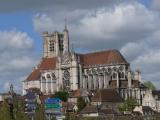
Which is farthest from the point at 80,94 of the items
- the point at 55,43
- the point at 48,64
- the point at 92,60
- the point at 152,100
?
the point at 55,43

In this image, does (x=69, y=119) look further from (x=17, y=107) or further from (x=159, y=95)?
(x=159, y=95)

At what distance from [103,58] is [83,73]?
6321mm

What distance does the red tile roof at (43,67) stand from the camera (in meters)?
178

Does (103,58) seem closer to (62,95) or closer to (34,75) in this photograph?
(62,95)

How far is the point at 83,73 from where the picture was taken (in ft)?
557

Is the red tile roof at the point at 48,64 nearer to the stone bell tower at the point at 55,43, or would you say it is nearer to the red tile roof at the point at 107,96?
the stone bell tower at the point at 55,43

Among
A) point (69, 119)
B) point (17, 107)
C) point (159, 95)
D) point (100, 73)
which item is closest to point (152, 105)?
point (159, 95)

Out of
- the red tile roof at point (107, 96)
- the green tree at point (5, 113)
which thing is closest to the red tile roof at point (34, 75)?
the red tile roof at point (107, 96)

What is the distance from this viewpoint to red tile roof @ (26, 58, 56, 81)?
177750 millimetres

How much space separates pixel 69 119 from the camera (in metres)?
83.0

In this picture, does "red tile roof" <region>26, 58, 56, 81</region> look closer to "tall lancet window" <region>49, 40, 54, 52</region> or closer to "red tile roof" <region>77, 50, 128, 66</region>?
"tall lancet window" <region>49, 40, 54, 52</region>

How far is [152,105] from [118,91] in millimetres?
10120

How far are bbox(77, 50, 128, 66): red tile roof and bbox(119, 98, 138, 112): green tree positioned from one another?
22.7 metres

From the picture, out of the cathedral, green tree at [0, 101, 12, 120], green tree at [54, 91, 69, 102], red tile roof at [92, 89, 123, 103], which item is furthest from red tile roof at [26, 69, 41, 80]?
green tree at [0, 101, 12, 120]
